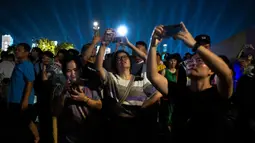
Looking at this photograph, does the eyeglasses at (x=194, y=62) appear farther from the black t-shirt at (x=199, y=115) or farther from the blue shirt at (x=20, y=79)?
the blue shirt at (x=20, y=79)

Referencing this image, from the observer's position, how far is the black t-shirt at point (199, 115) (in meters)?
2.91

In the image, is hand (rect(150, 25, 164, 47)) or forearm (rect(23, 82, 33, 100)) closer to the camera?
hand (rect(150, 25, 164, 47))

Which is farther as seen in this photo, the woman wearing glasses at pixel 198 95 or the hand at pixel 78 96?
the hand at pixel 78 96

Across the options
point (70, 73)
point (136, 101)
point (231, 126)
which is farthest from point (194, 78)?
point (70, 73)

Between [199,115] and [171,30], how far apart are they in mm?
922

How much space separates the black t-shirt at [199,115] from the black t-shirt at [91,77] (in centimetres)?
140

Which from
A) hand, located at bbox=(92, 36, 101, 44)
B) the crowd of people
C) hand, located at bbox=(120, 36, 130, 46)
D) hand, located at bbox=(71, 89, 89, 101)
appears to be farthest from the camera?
hand, located at bbox=(92, 36, 101, 44)

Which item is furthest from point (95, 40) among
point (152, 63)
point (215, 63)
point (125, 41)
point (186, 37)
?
point (215, 63)

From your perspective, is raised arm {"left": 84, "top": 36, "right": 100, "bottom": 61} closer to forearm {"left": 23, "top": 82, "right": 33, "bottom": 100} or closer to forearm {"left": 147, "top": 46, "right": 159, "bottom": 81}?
forearm {"left": 23, "top": 82, "right": 33, "bottom": 100}

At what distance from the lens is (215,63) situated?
2.72 m

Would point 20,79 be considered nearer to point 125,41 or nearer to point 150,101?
point 125,41

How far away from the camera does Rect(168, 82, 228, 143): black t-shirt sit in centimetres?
291

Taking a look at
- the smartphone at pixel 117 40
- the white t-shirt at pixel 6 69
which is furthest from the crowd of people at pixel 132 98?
the white t-shirt at pixel 6 69

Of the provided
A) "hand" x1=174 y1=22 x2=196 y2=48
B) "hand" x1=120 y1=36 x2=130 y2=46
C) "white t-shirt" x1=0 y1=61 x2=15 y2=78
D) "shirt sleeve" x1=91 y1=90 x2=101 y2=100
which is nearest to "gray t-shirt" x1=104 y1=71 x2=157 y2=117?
"shirt sleeve" x1=91 y1=90 x2=101 y2=100
